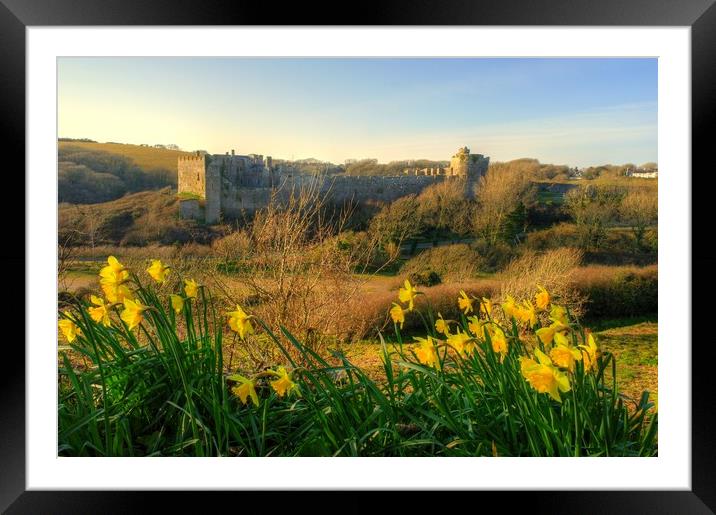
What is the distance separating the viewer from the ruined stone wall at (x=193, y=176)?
5.57 metres

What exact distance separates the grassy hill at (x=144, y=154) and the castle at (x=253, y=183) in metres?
0.30

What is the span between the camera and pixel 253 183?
5.45 metres

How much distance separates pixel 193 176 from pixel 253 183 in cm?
67

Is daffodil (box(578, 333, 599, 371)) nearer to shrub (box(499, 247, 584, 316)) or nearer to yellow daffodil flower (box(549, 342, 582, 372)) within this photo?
yellow daffodil flower (box(549, 342, 582, 372))

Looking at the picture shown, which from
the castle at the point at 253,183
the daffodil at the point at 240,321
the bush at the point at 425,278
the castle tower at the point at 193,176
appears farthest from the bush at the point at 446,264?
the daffodil at the point at 240,321

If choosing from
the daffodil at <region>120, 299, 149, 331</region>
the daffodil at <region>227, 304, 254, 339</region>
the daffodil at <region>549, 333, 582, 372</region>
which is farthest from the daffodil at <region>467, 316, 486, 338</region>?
the daffodil at <region>120, 299, 149, 331</region>

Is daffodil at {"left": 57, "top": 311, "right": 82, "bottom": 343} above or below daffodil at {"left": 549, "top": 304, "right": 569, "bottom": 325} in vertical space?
below

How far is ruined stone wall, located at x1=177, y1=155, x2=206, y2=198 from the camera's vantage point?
5.57 m

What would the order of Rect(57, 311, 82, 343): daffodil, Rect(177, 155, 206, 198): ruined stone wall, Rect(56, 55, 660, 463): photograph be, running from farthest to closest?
Rect(177, 155, 206, 198): ruined stone wall → Rect(56, 55, 660, 463): photograph → Rect(57, 311, 82, 343): daffodil

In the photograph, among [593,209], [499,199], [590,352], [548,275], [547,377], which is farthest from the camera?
[499,199]

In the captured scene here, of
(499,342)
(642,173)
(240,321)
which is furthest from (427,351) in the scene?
(642,173)

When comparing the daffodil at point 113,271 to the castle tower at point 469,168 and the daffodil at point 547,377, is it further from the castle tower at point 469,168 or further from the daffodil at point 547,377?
the castle tower at point 469,168

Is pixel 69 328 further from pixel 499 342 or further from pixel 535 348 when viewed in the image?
pixel 535 348

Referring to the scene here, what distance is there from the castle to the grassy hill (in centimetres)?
30
